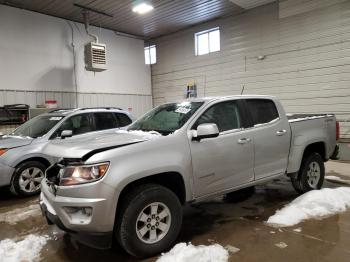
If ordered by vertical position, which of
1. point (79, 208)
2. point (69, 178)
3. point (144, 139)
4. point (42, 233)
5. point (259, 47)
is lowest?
point (42, 233)

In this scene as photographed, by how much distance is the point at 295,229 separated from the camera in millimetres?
3529

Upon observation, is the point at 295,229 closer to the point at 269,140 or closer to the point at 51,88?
the point at 269,140

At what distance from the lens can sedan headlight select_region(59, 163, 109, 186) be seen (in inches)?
107

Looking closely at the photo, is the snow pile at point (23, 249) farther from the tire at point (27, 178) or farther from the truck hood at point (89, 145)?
the tire at point (27, 178)

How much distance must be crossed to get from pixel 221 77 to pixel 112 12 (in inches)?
175

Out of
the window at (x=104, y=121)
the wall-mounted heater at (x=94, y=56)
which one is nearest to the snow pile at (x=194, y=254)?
the window at (x=104, y=121)

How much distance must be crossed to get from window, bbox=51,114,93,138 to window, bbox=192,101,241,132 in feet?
11.2

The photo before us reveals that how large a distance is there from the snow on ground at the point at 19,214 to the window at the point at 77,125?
1551mm

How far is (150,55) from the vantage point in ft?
45.9

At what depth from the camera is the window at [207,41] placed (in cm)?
1147

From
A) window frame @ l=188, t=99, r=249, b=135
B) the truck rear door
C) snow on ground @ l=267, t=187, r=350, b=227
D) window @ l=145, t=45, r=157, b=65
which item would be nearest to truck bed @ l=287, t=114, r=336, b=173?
the truck rear door

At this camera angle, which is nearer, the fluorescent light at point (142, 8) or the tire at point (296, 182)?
the tire at point (296, 182)

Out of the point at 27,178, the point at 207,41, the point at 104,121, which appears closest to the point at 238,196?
the point at 104,121

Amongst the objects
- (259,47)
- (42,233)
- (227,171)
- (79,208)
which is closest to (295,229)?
(227,171)
